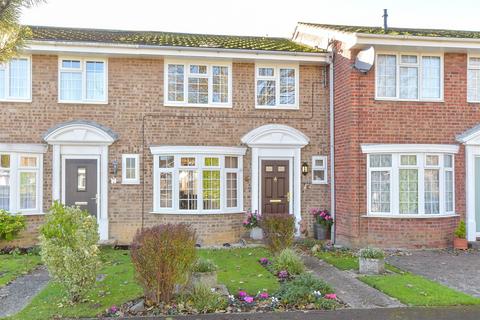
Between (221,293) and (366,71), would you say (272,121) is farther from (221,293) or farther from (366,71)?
(221,293)

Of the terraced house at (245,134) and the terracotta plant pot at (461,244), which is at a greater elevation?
the terraced house at (245,134)

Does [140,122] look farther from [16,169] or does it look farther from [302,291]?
[302,291]

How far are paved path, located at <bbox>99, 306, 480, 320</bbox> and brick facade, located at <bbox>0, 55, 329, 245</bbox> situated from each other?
7077 millimetres

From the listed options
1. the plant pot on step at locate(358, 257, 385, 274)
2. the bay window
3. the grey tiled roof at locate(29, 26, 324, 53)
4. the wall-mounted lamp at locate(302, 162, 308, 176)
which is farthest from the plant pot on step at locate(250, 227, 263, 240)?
the bay window

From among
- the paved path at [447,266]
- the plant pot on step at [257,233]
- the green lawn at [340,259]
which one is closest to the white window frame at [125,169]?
the plant pot on step at [257,233]

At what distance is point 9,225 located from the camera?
1272 cm

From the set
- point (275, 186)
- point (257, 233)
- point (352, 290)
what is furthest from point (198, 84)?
point (352, 290)

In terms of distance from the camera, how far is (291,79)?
15281mm

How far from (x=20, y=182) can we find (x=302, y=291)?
29.9 ft

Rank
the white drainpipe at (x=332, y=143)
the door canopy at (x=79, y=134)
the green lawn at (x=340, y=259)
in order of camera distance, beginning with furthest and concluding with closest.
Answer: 1. the white drainpipe at (x=332, y=143)
2. the door canopy at (x=79, y=134)
3. the green lawn at (x=340, y=259)

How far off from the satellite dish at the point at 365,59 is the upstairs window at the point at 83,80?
7.22 meters

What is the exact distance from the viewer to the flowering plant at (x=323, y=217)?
579 inches

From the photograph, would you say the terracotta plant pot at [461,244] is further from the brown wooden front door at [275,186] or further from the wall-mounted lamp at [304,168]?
the brown wooden front door at [275,186]

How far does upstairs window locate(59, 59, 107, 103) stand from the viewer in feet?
46.7
